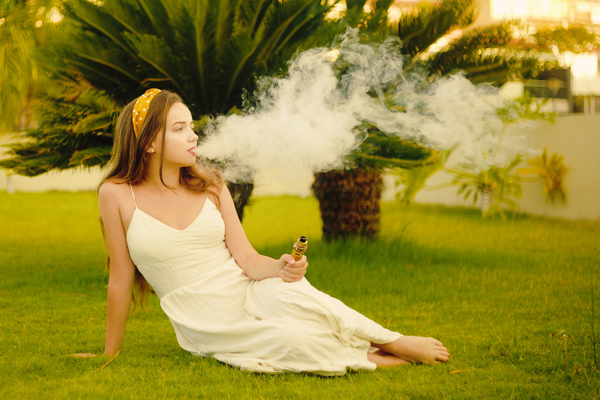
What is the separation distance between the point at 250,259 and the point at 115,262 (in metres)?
0.71

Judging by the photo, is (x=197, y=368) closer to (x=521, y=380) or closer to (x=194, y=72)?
(x=521, y=380)

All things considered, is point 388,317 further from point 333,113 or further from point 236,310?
point 333,113

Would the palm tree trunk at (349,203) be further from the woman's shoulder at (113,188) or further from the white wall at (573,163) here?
the white wall at (573,163)

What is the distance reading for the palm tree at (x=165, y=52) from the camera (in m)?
4.68

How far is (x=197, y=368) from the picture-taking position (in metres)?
3.00

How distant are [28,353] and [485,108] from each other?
5.74 m

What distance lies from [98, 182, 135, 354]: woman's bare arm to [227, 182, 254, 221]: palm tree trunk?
102 inches

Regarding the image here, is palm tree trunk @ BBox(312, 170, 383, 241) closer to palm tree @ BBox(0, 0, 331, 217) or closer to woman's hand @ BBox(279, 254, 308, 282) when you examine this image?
palm tree @ BBox(0, 0, 331, 217)

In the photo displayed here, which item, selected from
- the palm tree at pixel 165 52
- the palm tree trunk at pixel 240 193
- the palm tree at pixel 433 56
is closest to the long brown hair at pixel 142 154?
the palm tree at pixel 165 52

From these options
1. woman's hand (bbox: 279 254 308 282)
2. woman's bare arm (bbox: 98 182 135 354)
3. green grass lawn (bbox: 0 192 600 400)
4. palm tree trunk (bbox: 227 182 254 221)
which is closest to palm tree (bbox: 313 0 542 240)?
green grass lawn (bbox: 0 192 600 400)

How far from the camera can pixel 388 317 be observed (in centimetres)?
417

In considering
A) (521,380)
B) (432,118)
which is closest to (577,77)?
(432,118)

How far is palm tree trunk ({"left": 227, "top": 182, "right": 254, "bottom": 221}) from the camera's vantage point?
5680mm

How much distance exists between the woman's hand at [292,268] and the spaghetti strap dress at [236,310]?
0.11 feet
